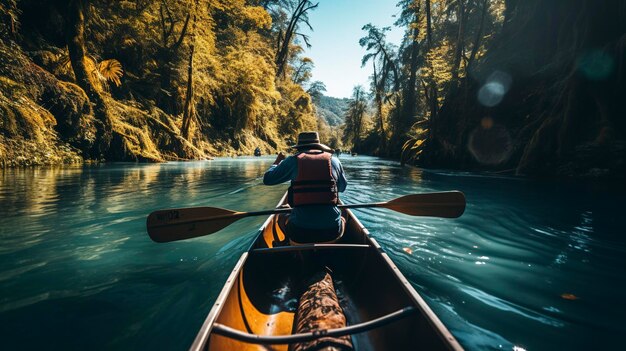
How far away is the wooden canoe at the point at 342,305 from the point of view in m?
1.73

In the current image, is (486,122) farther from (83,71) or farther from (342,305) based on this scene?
(83,71)

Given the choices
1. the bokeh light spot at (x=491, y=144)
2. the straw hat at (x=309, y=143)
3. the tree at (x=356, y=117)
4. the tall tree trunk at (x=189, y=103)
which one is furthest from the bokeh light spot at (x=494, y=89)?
the tree at (x=356, y=117)

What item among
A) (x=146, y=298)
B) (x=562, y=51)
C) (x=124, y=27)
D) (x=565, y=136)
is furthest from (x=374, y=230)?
(x=124, y=27)

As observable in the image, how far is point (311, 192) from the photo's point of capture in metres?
3.33

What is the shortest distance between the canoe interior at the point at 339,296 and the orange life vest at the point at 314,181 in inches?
27.1

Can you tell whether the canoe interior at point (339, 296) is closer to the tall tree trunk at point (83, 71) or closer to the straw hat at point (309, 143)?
the straw hat at point (309, 143)

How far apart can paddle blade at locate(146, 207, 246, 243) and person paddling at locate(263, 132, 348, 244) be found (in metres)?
0.85

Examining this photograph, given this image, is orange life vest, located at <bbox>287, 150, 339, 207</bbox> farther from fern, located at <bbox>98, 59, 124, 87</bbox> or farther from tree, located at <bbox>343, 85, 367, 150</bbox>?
tree, located at <bbox>343, 85, 367, 150</bbox>

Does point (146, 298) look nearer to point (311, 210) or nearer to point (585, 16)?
point (311, 210)

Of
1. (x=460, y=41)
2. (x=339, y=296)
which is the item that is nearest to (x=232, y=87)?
(x=460, y=41)

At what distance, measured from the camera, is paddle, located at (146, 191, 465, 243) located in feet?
11.7

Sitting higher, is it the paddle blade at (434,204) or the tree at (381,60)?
the tree at (381,60)

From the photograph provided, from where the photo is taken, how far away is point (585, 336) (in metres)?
2.43

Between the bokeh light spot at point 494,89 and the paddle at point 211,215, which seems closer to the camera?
the paddle at point 211,215
